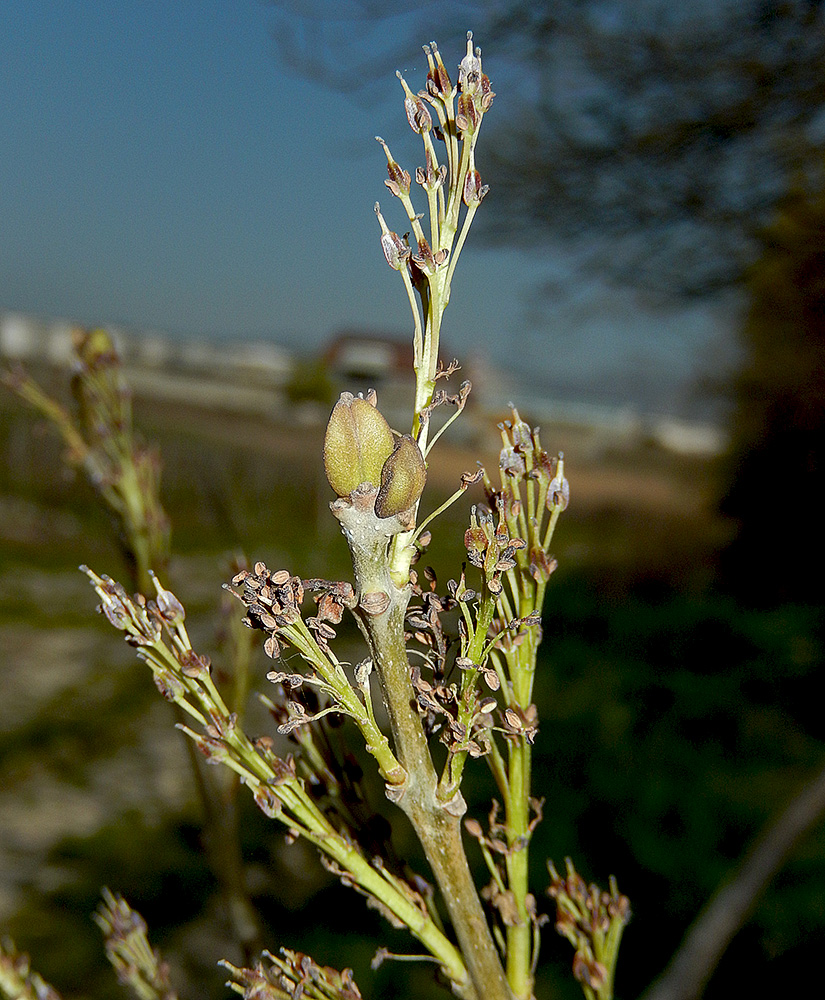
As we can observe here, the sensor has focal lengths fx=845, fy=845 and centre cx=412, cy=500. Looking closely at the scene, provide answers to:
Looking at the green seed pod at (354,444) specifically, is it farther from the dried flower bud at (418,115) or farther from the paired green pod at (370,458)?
the dried flower bud at (418,115)

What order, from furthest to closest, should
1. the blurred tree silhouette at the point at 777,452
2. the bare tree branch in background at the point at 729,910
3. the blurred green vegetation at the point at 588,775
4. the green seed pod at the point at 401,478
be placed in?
the blurred tree silhouette at the point at 777,452
the blurred green vegetation at the point at 588,775
the bare tree branch in background at the point at 729,910
the green seed pod at the point at 401,478

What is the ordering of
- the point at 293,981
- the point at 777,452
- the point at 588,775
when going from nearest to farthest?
the point at 293,981, the point at 588,775, the point at 777,452

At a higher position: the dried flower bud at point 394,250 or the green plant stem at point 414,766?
the dried flower bud at point 394,250

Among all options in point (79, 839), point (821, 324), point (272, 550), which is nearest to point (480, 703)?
point (79, 839)

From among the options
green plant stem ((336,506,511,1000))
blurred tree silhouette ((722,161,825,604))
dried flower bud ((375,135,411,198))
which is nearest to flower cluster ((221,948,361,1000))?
green plant stem ((336,506,511,1000))

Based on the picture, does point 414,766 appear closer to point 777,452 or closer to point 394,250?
point 394,250

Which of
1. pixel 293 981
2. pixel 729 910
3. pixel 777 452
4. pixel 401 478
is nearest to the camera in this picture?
pixel 401 478

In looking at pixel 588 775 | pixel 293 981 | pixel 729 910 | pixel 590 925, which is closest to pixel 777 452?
pixel 588 775

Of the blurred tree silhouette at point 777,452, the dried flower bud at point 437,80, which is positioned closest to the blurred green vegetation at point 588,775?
the blurred tree silhouette at point 777,452
